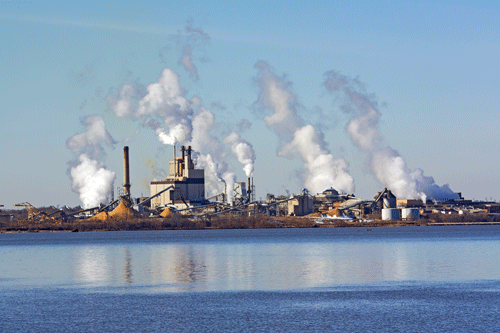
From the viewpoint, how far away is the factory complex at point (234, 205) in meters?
186

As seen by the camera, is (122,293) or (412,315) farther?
(122,293)

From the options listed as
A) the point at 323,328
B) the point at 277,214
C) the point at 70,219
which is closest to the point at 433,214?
the point at 277,214

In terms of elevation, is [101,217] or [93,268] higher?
[101,217]

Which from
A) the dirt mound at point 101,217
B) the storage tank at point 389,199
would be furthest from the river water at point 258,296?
the storage tank at point 389,199

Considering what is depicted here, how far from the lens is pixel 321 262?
64.4 meters

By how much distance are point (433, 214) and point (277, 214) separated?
1554 inches

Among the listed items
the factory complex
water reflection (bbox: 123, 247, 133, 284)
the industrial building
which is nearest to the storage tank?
the factory complex

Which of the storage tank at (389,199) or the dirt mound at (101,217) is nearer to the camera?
the dirt mound at (101,217)

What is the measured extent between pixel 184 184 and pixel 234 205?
1440 centimetres

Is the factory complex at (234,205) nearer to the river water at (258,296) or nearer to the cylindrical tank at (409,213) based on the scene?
the cylindrical tank at (409,213)

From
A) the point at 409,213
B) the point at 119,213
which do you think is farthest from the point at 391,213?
the point at 119,213

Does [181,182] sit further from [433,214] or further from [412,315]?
[412,315]

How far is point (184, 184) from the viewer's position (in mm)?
193125

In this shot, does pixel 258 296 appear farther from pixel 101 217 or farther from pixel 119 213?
pixel 101 217
